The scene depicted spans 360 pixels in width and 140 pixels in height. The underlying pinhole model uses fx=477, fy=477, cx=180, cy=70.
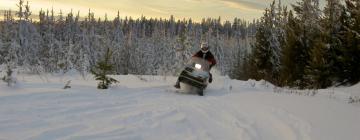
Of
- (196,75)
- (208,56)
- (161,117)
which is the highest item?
(208,56)

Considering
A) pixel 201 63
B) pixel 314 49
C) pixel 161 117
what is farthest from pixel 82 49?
pixel 161 117

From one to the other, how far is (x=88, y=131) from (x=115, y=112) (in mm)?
2225

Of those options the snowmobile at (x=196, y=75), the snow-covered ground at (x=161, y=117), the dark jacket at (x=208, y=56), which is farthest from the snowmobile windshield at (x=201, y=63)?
the snow-covered ground at (x=161, y=117)

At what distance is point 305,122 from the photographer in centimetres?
941

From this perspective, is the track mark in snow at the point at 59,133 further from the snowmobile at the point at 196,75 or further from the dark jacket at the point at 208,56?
the dark jacket at the point at 208,56

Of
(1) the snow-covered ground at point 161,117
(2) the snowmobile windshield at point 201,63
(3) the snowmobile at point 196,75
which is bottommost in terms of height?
(1) the snow-covered ground at point 161,117

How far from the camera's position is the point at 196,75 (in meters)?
16.5

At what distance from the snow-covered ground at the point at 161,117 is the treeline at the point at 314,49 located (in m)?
11.5

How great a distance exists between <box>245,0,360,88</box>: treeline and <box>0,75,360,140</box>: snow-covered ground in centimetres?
1145

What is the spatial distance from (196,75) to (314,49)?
11.3 metres

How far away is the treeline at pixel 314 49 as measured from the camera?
23703mm

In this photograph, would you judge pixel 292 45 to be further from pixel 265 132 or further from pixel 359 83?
pixel 265 132

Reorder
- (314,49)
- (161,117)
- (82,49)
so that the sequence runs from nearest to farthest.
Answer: (161,117)
(314,49)
(82,49)

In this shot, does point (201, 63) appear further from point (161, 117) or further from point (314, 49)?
point (314, 49)
